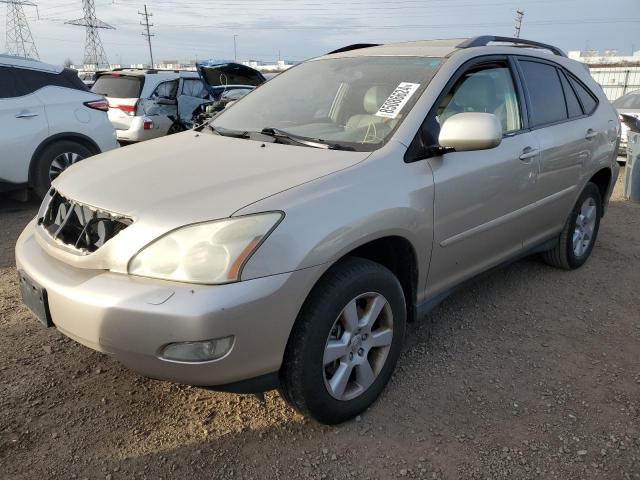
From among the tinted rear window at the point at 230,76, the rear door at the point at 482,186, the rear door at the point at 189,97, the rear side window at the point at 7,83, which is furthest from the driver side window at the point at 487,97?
the tinted rear window at the point at 230,76

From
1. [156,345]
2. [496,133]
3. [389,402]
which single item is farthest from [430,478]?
[496,133]

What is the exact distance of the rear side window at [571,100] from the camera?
3908 mm

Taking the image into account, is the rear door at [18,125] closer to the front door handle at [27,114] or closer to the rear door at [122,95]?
the front door handle at [27,114]

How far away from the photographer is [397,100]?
9.10 feet

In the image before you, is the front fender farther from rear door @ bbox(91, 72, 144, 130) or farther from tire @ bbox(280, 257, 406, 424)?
rear door @ bbox(91, 72, 144, 130)

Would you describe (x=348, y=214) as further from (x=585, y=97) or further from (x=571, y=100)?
(x=585, y=97)

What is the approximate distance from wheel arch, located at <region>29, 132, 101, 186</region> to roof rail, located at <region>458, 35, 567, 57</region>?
4.53 meters

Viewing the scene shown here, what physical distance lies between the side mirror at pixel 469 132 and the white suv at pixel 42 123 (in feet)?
15.4

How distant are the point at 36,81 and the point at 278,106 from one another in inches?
155

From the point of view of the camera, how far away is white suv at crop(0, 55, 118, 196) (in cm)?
553

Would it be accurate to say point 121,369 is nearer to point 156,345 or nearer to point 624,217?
point 156,345

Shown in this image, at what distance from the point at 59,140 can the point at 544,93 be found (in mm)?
4890

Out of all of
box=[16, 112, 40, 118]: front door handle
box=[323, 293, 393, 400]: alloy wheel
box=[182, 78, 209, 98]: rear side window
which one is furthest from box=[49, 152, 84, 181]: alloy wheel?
box=[323, 293, 393, 400]: alloy wheel

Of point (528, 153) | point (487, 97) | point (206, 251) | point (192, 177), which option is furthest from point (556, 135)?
point (206, 251)
